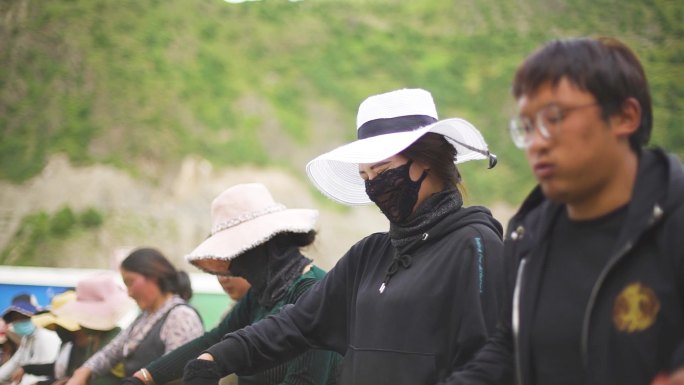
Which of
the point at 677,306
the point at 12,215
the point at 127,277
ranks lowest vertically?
the point at 677,306

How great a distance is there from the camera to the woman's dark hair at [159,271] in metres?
6.02

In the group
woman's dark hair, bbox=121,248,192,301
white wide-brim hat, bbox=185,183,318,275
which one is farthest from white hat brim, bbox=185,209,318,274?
woman's dark hair, bbox=121,248,192,301

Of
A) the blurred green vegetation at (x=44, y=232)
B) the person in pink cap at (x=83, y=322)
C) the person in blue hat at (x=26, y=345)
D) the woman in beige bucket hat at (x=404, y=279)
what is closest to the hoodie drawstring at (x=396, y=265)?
the woman in beige bucket hat at (x=404, y=279)

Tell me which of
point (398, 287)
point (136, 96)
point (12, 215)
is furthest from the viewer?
point (136, 96)

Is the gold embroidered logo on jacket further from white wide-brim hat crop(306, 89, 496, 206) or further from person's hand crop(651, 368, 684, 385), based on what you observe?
white wide-brim hat crop(306, 89, 496, 206)

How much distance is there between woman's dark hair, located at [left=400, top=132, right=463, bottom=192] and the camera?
10.9 ft

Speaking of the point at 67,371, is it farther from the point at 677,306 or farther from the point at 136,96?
the point at 136,96

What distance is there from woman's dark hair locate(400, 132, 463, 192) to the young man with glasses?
1.00 m

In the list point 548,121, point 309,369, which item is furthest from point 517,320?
point 309,369

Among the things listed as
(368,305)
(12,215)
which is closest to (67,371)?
(368,305)

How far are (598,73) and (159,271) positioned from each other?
169 inches

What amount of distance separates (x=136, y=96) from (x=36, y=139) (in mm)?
2272

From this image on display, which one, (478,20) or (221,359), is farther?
(478,20)

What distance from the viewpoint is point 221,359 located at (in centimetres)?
337
